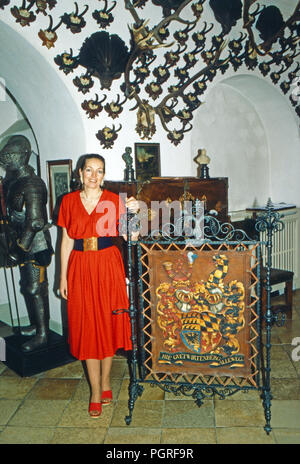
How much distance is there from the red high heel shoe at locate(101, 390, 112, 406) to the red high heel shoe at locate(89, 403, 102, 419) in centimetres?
12

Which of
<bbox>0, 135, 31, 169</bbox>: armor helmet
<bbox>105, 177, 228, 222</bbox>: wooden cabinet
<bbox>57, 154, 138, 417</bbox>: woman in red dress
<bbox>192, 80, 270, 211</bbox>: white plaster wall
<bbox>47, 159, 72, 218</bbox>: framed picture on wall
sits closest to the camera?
<bbox>57, 154, 138, 417</bbox>: woman in red dress

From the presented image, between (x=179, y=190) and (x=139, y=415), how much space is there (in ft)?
5.37

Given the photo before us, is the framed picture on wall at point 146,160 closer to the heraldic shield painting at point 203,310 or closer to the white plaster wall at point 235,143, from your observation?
the white plaster wall at point 235,143

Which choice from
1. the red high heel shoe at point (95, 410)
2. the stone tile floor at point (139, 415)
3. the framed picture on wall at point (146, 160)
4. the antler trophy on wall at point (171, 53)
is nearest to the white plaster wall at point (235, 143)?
the antler trophy on wall at point (171, 53)

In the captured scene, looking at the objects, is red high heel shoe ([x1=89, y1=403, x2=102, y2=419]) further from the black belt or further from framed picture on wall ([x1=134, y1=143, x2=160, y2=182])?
framed picture on wall ([x1=134, y1=143, x2=160, y2=182])

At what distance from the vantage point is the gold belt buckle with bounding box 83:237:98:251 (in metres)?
2.54

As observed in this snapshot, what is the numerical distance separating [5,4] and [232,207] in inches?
117

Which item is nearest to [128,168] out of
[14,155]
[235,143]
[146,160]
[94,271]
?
[146,160]

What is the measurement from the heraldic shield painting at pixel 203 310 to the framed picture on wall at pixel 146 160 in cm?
127

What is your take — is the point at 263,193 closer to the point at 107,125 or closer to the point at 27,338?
the point at 107,125

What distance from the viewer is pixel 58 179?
3551mm

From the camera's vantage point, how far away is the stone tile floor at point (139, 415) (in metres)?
2.33

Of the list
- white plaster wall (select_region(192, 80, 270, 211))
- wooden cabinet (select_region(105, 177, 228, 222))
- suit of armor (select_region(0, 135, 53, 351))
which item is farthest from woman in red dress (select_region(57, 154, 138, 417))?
white plaster wall (select_region(192, 80, 270, 211))

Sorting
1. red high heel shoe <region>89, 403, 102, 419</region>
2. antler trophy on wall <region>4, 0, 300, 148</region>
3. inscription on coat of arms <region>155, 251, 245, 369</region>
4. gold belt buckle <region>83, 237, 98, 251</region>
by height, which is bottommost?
red high heel shoe <region>89, 403, 102, 419</region>
